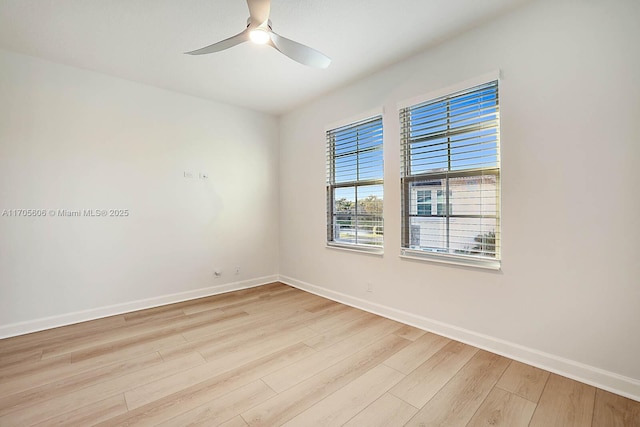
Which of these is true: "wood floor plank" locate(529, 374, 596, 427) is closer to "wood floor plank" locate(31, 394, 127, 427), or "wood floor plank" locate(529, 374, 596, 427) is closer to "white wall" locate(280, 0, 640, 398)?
"white wall" locate(280, 0, 640, 398)

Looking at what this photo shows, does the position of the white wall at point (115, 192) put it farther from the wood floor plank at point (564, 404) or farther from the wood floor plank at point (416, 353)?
the wood floor plank at point (564, 404)

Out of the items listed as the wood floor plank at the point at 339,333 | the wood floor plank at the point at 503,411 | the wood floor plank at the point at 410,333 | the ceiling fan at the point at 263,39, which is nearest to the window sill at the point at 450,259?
the wood floor plank at the point at 410,333

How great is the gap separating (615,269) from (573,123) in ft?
3.30

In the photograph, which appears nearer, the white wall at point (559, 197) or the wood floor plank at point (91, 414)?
the wood floor plank at point (91, 414)

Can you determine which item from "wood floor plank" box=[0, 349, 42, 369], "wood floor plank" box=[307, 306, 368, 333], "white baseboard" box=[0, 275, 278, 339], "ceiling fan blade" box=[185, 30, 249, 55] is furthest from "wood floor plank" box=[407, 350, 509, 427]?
"white baseboard" box=[0, 275, 278, 339]

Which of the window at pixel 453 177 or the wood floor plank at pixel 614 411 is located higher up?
the window at pixel 453 177

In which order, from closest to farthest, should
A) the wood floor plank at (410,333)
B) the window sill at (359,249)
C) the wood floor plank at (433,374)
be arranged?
the wood floor plank at (433,374)
the wood floor plank at (410,333)
the window sill at (359,249)

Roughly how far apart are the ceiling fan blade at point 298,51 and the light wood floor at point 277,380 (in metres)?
2.37

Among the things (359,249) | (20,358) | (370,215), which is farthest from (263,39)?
(20,358)

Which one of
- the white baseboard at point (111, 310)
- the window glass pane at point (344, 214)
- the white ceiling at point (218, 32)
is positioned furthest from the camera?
the window glass pane at point (344, 214)

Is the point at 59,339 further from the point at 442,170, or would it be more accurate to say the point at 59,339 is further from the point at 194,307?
the point at 442,170

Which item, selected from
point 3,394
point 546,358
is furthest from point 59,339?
point 546,358

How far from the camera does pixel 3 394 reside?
1.86 meters

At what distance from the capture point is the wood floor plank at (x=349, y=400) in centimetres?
162
